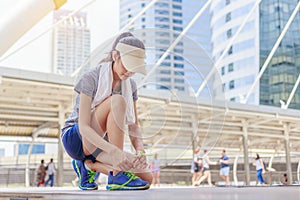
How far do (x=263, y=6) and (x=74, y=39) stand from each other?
55.5 meters

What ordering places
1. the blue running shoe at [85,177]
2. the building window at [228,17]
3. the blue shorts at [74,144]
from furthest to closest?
the building window at [228,17] → the blue running shoe at [85,177] → the blue shorts at [74,144]

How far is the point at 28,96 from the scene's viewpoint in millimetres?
9219

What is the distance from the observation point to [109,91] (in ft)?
5.56

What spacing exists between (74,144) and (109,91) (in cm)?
29

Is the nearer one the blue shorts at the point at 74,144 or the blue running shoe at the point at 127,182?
the blue running shoe at the point at 127,182

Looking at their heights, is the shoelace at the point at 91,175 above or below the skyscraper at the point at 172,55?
below

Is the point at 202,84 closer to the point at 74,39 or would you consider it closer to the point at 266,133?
the point at 266,133

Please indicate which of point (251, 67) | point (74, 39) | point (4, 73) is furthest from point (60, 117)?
point (74, 39)

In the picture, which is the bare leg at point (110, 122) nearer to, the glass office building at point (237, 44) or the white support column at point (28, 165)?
the white support column at point (28, 165)

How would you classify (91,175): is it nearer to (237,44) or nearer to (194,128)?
(194,128)

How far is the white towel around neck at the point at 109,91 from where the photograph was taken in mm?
1692

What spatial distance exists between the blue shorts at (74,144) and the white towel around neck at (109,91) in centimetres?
16

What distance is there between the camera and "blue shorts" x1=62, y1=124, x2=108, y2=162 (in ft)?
5.97

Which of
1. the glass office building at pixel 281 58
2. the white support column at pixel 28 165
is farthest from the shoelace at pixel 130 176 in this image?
the white support column at pixel 28 165
